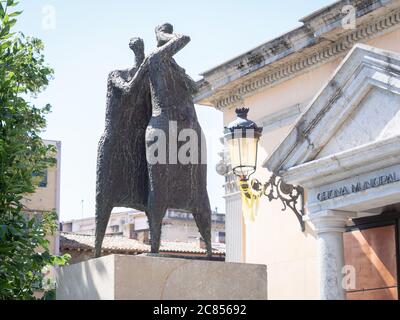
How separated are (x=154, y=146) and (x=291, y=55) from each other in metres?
8.00

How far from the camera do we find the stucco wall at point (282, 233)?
47.6ft

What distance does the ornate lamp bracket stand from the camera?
10969 millimetres

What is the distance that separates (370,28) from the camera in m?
13.3

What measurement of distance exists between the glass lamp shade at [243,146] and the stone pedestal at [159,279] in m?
3.01

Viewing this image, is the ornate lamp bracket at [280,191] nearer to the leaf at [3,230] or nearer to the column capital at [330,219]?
the column capital at [330,219]

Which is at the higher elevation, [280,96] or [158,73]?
[280,96]

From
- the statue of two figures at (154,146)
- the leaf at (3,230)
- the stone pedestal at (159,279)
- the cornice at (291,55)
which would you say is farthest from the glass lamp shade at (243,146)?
the cornice at (291,55)

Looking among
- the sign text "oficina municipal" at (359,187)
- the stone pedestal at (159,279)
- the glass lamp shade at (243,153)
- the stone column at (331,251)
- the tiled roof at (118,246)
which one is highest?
the tiled roof at (118,246)

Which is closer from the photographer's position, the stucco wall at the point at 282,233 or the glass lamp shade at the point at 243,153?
the glass lamp shade at the point at 243,153

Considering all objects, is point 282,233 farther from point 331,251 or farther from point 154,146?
point 154,146

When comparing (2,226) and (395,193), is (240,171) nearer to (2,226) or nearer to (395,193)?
(395,193)

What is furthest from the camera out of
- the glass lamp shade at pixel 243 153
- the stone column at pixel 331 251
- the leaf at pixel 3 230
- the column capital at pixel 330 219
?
the column capital at pixel 330 219
